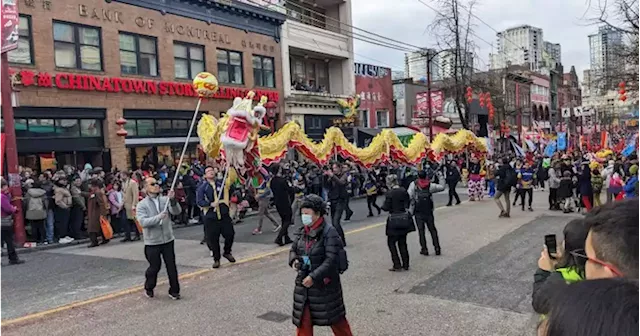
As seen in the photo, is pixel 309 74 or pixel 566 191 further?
pixel 309 74

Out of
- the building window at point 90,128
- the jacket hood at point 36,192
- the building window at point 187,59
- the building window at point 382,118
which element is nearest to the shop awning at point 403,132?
the building window at point 382,118

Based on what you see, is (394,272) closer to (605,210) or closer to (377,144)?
(605,210)

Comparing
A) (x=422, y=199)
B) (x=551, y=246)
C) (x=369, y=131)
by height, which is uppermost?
(x=369, y=131)

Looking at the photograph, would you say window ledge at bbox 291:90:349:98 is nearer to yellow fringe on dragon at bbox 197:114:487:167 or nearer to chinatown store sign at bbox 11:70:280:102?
chinatown store sign at bbox 11:70:280:102

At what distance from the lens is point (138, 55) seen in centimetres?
2120

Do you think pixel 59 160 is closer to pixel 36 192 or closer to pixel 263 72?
pixel 36 192

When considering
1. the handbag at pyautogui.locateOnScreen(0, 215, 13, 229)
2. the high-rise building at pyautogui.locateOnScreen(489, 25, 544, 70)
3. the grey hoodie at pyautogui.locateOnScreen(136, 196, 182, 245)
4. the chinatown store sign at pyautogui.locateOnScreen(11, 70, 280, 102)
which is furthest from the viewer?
the high-rise building at pyautogui.locateOnScreen(489, 25, 544, 70)

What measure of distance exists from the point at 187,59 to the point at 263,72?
4.84 meters

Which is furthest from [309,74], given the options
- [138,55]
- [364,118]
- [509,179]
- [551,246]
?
[551,246]

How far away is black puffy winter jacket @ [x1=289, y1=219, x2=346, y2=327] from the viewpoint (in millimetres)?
4617

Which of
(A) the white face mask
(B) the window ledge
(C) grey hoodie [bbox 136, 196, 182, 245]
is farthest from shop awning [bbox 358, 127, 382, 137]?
(A) the white face mask

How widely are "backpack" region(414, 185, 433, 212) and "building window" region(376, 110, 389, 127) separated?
2643cm

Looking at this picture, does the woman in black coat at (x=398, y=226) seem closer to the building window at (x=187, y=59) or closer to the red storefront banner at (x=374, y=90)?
the building window at (x=187, y=59)

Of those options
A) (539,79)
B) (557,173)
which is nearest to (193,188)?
(557,173)
